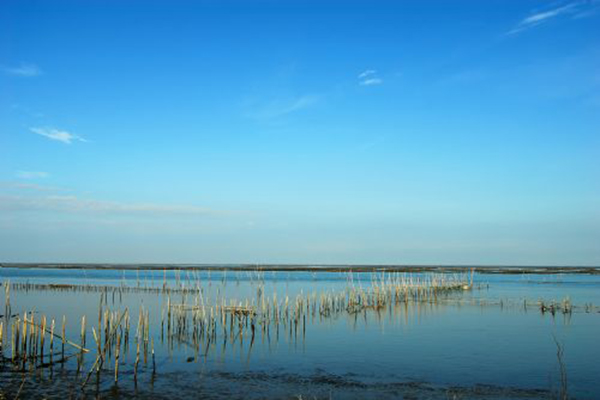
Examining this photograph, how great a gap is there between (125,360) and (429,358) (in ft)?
29.6

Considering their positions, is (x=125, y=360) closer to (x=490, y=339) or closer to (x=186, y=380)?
(x=186, y=380)

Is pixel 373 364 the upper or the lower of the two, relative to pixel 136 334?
lower

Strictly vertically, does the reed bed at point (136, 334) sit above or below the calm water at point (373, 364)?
above

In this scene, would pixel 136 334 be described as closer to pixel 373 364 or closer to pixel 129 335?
pixel 129 335

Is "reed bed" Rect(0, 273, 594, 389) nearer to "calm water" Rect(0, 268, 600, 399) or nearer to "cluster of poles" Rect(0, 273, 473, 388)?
"cluster of poles" Rect(0, 273, 473, 388)

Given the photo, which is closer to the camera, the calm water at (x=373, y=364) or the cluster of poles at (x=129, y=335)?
the calm water at (x=373, y=364)

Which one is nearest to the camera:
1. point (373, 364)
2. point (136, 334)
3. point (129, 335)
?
point (373, 364)

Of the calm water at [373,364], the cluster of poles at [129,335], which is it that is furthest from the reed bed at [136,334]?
the calm water at [373,364]

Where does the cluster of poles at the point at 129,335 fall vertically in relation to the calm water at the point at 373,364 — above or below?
above

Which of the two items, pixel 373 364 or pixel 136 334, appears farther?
pixel 136 334

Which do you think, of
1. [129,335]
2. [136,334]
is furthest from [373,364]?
[129,335]

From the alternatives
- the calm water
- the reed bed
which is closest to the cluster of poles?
the reed bed

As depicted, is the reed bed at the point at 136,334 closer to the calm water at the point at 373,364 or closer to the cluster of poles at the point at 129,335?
the cluster of poles at the point at 129,335

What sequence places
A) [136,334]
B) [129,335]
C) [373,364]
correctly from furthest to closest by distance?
1. [129,335]
2. [136,334]
3. [373,364]
